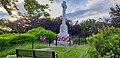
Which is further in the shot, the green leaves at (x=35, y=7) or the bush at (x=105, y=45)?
the green leaves at (x=35, y=7)

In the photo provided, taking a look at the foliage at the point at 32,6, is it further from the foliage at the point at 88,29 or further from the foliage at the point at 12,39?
the foliage at the point at 88,29

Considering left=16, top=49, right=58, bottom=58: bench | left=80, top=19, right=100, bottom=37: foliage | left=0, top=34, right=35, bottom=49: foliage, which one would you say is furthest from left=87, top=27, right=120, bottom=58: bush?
left=80, top=19, right=100, bottom=37: foliage

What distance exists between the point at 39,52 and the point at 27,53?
0.95m

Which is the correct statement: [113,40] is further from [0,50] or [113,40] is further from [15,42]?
[15,42]

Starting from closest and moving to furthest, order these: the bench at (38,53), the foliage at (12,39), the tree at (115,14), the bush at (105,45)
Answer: the bush at (105,45)
the bench at (38,53)
the foliage at (12,39)
the tree at (115,14)

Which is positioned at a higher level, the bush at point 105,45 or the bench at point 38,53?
the bush at point 105,45

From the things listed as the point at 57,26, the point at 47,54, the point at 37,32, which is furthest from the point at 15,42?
the point at 57,26

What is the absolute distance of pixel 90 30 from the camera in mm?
35156

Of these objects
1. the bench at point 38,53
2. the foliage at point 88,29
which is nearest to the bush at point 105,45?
the bench at point 38,53

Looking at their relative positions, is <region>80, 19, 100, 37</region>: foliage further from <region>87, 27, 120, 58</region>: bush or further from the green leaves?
<region>87, 27, 120, 58</region>: bush

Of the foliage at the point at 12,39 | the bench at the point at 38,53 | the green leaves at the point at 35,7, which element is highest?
the green leaves at the point at 35,7

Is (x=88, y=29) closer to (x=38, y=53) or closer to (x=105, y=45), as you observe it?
(x=38, y=53)

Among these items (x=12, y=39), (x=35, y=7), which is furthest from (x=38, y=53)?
(x=12, y=39)

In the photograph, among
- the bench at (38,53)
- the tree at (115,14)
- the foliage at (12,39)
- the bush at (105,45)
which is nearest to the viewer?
the bush at (105,45)
